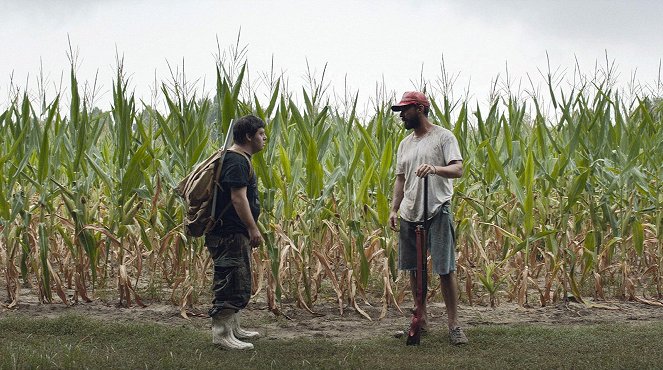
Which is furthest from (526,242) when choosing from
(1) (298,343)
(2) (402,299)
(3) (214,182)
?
(3) (214,182)

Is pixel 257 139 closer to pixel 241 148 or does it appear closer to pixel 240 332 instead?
pixel 241 148

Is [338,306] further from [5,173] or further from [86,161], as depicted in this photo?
[5,173]

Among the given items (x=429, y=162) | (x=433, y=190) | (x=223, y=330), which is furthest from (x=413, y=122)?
(x=223, y=330)

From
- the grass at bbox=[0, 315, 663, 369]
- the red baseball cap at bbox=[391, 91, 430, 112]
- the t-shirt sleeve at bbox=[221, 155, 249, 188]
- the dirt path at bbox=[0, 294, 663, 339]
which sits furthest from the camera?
the dirt path at bbox=[0, 294, 663, 339]

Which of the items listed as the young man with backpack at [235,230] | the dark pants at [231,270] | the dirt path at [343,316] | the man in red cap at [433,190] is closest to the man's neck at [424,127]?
the man in red cap at [433,190]

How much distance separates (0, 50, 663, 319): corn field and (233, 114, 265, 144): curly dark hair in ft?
3.69

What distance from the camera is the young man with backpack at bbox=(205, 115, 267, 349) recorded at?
5238 mm

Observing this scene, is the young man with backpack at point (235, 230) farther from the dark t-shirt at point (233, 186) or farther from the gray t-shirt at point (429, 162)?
the gray t-shirt at point (429, 162)

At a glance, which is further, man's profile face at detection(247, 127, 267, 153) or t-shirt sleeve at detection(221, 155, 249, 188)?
man's profile face at detection(247, 127, 267, 153)

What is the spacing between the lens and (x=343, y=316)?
6.93m

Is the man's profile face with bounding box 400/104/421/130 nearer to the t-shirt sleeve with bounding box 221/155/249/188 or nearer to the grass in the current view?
the t-shirt sleeve with bounding box 221/155/249/188

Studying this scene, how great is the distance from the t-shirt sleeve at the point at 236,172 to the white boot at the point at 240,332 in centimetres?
109

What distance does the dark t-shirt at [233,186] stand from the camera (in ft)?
17.1

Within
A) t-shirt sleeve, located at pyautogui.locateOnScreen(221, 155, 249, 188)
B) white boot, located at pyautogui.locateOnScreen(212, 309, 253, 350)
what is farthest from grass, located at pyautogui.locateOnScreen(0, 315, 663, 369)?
t-shirt sleeve, located at pyautogui.locateOnScreen(221, 155, 249, 188)
